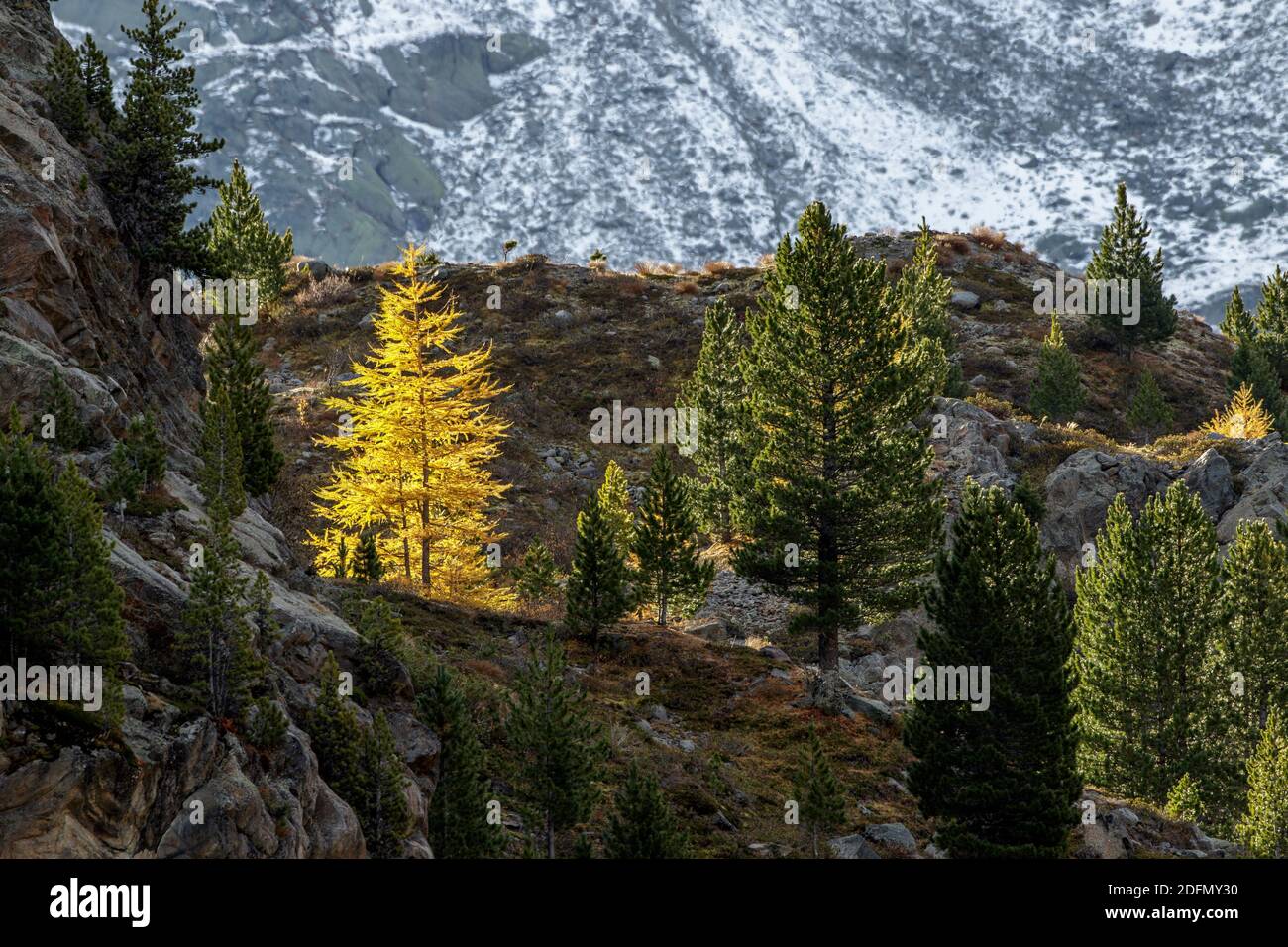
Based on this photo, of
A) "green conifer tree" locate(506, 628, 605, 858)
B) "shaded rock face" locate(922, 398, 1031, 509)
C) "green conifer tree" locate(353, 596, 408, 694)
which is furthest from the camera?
"shaded rock face" locate(922, 398, 1031, 509)

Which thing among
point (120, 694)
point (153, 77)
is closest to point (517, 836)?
point (120, 694)

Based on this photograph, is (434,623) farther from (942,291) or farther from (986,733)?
(942,291)

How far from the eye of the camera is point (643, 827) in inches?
565

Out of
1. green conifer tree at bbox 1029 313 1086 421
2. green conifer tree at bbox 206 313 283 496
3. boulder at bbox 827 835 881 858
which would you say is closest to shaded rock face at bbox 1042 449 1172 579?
green conifer tree at bbox 1029 313 1086 421

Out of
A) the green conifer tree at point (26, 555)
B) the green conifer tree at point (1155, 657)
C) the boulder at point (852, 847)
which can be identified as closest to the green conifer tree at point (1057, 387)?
the green conifer tree at point (1155, 657)

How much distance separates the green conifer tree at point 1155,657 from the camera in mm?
29344

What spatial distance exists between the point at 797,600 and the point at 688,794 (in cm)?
905

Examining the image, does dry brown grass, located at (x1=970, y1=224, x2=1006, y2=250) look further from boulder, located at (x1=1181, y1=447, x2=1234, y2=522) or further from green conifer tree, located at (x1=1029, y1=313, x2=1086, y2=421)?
boulder, located at (x1=1181, y1=447, x2=1234, y2=522)

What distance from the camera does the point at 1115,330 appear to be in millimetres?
67812

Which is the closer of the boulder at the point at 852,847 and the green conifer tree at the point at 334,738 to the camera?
the green conifer tree at the point at 334,738

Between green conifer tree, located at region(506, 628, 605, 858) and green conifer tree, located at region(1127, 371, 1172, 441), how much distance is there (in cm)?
5010

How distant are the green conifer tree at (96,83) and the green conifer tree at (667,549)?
16.6 meters

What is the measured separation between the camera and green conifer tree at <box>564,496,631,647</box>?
91.2ft

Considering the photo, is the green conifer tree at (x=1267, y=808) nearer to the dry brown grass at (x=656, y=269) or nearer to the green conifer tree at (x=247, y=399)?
the green conifer tree at (x=247, y=399)
